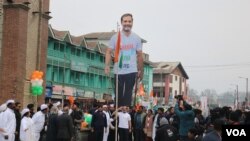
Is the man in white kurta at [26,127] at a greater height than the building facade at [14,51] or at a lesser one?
lesser

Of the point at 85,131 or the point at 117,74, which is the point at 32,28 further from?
the point at 117,74

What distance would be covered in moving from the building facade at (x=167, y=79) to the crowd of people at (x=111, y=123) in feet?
223

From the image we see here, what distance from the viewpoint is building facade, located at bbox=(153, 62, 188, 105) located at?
9300cm

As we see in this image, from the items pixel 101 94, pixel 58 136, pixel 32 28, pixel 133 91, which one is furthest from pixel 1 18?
pixel 101 94

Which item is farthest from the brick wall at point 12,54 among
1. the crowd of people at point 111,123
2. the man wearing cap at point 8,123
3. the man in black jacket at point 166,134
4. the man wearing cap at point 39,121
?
the man in black jacket at point 166,134

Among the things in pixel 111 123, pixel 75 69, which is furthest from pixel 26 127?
pixel 75 69

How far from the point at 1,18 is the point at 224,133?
2170 centimetres

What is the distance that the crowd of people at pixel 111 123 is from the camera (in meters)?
12.0

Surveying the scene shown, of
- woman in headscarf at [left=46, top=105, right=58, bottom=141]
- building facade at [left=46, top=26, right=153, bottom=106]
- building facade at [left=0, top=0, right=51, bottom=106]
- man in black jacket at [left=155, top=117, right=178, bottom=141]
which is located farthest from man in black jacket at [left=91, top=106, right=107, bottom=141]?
building facade at [left=46, top=26, right=153, bottom=106]

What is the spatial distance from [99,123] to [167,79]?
75224 millimetres

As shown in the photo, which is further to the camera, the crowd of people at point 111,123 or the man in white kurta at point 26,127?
the man in white kurta at point 26,127

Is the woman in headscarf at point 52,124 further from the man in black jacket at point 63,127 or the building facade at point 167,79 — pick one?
the building facade at point 167,79

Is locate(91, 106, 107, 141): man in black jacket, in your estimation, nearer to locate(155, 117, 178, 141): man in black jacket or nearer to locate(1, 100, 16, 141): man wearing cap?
locate(1, 100, 16, 141): man wearing cap

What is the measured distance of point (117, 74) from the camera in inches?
536
